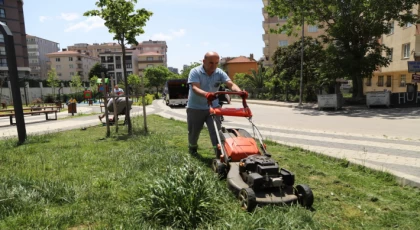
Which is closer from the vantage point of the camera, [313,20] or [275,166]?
[275,166]

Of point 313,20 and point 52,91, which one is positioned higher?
A: point 313,20

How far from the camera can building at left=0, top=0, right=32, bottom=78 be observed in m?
56.6

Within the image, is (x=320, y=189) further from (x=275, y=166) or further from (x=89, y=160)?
(x=89, y=160)

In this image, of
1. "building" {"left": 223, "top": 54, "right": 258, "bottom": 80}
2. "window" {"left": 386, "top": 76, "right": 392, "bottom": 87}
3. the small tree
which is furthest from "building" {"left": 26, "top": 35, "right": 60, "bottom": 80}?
"window" {"left": 386, "top": 76, "right": 392, "bottom": 87}

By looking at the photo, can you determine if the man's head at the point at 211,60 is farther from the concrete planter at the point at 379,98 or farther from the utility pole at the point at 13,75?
the concrete planter at the point at 379,98

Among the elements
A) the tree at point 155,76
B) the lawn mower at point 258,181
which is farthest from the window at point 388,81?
the tree at point 155,76

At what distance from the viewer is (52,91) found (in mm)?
46188

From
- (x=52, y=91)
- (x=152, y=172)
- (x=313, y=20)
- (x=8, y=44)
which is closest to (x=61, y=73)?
(x=52, y=91)

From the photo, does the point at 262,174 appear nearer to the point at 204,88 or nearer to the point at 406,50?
the point at 204,88

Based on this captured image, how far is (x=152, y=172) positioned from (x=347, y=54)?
18.6 metres

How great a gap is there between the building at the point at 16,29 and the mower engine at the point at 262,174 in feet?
208

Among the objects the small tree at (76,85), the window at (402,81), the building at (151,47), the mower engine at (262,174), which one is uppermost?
the building at (151,47)

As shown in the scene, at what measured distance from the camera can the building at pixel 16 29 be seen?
5662 centimetres

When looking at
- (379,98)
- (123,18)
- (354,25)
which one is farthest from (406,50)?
(123,18)
